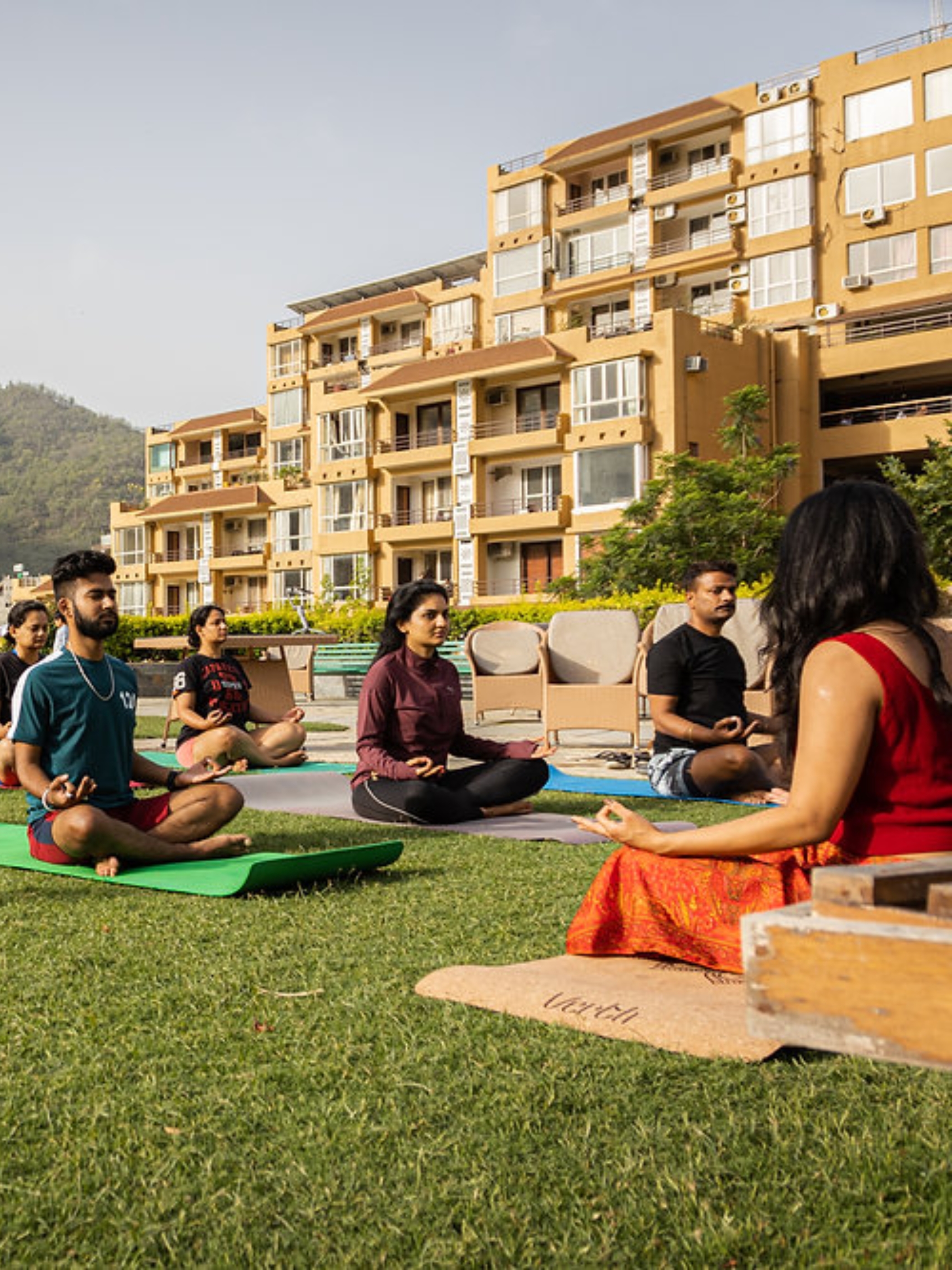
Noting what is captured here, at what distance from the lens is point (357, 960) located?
11.3 feet

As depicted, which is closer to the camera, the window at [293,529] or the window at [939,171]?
the window at [939,171]

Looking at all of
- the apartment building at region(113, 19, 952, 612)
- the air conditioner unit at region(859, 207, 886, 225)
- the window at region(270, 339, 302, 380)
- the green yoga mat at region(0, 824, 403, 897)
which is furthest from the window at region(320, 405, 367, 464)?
the green yoga mat at region(0, 824, 403, 897)

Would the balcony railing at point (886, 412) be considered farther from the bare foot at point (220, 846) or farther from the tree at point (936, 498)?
the bare foot at point (220, 846)

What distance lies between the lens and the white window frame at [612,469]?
32.5m

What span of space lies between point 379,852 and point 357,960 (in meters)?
1.33

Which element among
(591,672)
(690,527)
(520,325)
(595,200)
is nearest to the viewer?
(591,672)

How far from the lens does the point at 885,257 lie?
33.2 meters

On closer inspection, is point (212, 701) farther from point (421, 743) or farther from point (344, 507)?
point (344, 507)

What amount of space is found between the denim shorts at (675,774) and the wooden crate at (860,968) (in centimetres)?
600

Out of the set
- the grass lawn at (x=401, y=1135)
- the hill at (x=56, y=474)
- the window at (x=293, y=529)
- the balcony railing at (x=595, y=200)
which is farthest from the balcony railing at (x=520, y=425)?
the hill at (x=56, y=474)

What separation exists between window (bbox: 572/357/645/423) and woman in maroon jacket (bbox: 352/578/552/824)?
27079 millimetres

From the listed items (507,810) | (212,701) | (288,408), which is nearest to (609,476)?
(288,408)

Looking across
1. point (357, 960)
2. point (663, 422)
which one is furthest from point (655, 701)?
point (663, 422)

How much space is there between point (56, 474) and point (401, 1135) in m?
143
